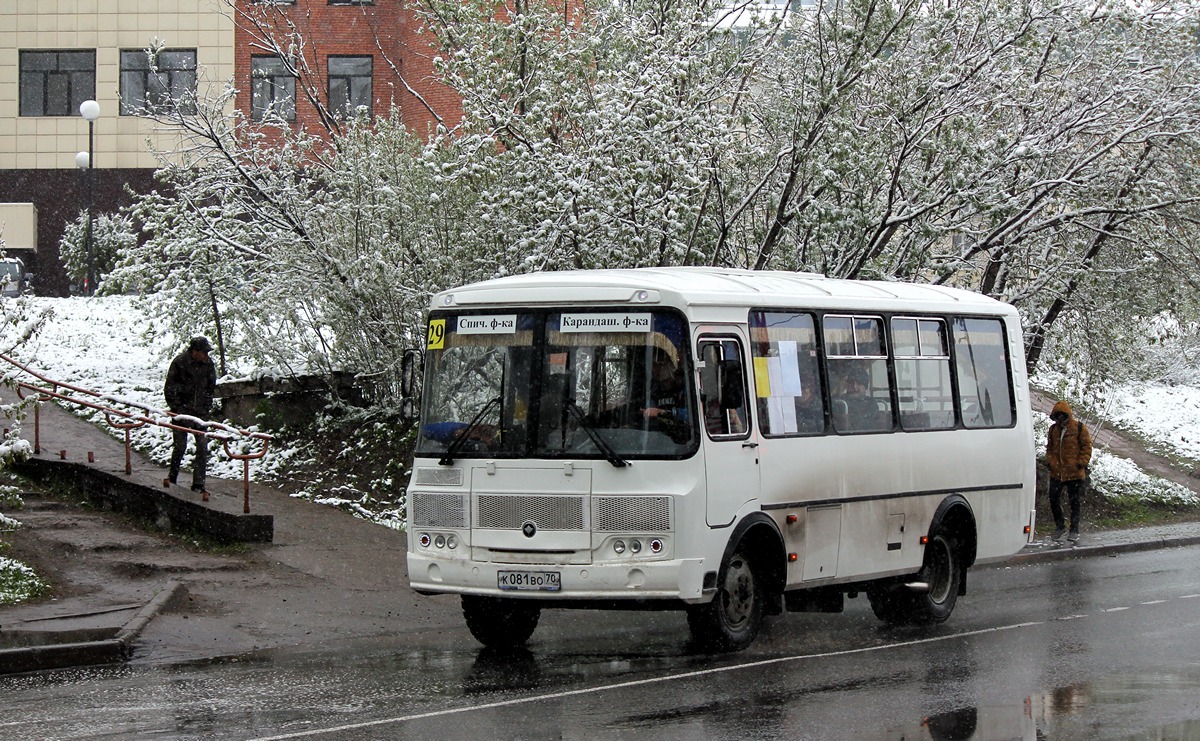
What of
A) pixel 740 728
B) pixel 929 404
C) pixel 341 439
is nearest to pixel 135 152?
pixel 341 439

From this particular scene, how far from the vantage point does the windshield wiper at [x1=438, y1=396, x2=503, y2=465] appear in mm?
11867

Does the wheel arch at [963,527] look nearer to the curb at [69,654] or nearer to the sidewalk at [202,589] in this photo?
the sidewalk at [202,589]

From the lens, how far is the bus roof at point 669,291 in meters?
11.6

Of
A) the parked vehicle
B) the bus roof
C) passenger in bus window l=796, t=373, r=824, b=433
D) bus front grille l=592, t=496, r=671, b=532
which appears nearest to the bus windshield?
the bus roof

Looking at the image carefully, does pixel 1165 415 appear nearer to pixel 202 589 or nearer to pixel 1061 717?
pixel 202 589

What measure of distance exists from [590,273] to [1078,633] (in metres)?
5.05

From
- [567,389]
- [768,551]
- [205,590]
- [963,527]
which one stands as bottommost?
[205,590]

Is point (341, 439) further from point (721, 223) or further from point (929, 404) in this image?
point (929, 404)

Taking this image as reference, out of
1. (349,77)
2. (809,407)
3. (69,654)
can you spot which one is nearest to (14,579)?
(69,654)

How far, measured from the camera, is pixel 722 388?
11781 mm

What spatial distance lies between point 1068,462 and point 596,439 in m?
12.8

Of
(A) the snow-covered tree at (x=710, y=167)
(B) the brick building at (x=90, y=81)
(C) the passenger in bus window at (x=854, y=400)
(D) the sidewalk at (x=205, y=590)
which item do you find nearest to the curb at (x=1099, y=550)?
(D) the sidewalk at (x=205, y=590)

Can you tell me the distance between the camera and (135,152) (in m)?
51.0

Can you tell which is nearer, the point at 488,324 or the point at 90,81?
the point at 488,324
